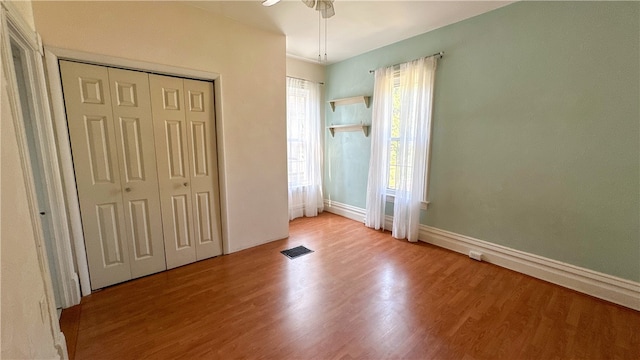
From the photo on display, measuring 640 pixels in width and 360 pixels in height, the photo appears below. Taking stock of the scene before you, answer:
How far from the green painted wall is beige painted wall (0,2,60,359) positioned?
3.54m

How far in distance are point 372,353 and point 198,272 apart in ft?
6.30

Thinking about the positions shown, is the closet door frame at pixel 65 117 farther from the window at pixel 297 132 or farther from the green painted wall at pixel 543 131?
the green painted wall at pixel 543 131

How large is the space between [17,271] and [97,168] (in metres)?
1.51

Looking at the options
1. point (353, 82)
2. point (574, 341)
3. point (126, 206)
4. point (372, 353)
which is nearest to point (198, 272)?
point (126, 206)

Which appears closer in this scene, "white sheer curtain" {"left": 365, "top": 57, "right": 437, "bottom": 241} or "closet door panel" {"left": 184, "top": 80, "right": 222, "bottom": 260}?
"closet door panel" {"left": 184, "top": 80, "right": 222, "bottom": 260}

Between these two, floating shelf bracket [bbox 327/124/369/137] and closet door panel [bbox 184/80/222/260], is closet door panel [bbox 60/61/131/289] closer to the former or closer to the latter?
closet door panel [bbox 184/80/222/260]

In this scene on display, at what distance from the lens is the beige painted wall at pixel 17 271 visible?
3.04 feet

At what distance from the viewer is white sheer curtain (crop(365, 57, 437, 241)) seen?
3.26m

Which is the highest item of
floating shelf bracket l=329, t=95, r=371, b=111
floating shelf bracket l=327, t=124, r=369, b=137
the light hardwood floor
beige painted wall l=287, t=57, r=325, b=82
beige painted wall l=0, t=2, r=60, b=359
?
beige painted wall l=287, t=57, r=325, b=82

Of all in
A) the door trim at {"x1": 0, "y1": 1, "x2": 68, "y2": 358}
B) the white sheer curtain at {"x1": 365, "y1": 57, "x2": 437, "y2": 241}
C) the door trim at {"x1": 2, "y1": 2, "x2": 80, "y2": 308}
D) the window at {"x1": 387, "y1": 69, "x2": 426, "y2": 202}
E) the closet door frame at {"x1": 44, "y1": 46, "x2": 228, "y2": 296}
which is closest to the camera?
the door trim at {"x1": 0, "y1": 1, "x2": 68, "y2": 358}

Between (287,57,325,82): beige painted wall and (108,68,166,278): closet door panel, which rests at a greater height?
(287,57,325,82): beige painted wall

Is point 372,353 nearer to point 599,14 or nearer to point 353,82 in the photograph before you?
point 599,14

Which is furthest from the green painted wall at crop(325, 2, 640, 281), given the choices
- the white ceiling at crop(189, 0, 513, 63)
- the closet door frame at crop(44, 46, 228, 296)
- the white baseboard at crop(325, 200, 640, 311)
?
the closet door frame at crop(44, 46, 228, 296)

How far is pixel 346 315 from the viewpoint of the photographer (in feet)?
6.62
